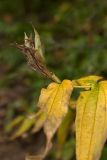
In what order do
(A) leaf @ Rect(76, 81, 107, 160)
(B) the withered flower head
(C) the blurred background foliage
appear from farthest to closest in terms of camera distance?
(C) the blurred background foliage
(B) the withered flower head
(A) leaf @ Rect(76, 81, 107, 160)

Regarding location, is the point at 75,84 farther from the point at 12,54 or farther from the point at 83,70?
the point at 12,54

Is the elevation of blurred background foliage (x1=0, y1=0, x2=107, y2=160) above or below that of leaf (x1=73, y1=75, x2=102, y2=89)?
above

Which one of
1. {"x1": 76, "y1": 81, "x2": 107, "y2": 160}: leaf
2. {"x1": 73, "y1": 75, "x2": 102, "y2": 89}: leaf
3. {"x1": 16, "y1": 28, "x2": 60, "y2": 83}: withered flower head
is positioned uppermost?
{"x1": 16, "y1": 28, "x2": 60, "y2": 83}: withered flower head

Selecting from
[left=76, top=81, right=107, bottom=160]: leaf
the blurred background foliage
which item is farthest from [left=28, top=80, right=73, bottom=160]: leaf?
the blurred background foliage

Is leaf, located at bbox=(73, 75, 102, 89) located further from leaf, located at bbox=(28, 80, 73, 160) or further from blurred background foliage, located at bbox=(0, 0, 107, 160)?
blurred background foliage, located at bbox=(0, 0, 107, 160)

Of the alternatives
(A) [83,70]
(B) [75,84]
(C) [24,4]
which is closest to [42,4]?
(C) [24,4]

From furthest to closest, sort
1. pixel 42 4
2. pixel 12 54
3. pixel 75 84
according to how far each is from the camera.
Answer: pixel 42 4, pixel 12 54, pixel 75 84

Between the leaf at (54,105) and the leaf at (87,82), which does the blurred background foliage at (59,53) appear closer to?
the leaf at (87,82)
